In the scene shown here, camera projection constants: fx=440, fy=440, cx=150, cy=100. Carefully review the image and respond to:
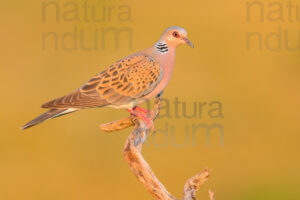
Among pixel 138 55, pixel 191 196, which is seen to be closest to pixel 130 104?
pixel 138 55

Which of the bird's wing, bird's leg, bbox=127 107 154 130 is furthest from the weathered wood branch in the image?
the bird's wing

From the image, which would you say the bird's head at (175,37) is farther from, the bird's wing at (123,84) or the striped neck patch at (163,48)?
the bird's wing at (123,84)

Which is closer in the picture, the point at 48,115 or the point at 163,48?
the point at 48,115

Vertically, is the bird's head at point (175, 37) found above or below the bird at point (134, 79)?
above

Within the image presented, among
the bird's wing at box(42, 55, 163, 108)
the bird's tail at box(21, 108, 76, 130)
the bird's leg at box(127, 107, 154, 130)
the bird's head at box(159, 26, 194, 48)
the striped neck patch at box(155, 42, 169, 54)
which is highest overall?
the bird's head at box(159, 26, 194, 48)

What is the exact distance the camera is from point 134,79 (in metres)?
5.67

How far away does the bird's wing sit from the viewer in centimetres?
556

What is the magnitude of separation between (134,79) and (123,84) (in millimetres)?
156

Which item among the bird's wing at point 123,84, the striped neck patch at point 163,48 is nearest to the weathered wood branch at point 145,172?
the bird's wing at point 123,84

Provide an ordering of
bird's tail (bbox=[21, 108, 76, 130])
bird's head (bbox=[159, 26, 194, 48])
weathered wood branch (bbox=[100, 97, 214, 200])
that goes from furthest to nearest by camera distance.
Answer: bird's head (bbox=[159, 26, 194, 48]), bird's tail (bbox=[21, 108, 76, 130]), weathered wood branch (bbox=[100, 97, 214, 200])

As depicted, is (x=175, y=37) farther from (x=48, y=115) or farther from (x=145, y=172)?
(x=48, y=115)

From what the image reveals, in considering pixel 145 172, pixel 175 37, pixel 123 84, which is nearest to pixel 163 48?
pixel 175 37

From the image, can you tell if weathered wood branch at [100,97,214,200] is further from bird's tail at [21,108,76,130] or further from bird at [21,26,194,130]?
bird's tail at [21,108,76,130]

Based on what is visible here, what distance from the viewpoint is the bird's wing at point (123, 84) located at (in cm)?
556
